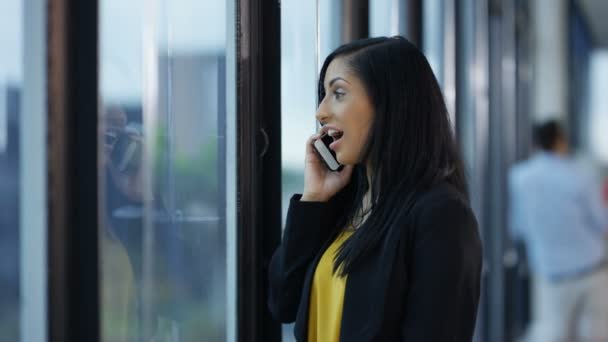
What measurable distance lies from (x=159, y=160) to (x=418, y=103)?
488 mm

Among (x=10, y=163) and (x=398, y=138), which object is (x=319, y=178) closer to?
(x=398, y=138)

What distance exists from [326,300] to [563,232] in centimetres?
316

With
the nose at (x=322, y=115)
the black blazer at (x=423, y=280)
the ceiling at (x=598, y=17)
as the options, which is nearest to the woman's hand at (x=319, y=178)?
the nose at (x=322, y=115)

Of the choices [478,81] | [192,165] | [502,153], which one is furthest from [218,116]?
[502,153]

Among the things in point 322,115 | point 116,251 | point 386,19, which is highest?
point 386,19

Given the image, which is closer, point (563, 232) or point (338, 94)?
point (338, 94)

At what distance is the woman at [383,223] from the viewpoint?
4.09ft

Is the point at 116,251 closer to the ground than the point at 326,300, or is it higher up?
higher up

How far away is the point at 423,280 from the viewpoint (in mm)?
1241

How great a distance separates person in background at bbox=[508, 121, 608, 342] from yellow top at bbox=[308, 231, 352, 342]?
305 cm

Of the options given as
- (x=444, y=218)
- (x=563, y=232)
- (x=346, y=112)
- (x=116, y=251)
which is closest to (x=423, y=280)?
(x=444, y=218)

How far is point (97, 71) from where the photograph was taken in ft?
3.43

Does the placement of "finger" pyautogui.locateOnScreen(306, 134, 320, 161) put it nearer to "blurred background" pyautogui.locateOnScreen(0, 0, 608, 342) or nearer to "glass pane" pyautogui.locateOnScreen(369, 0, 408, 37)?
"blurred background" pyautogui.locateOnScreen(0, 0, 608, 342)

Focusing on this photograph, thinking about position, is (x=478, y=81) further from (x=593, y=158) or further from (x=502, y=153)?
(x=593, y=158)
